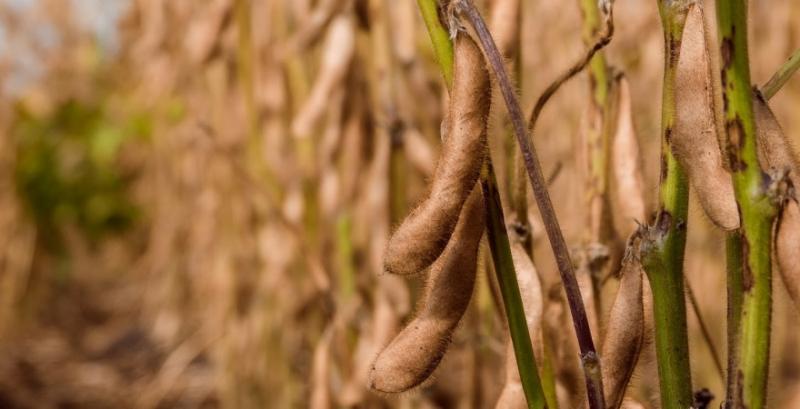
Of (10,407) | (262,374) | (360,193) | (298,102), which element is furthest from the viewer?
(10,407)

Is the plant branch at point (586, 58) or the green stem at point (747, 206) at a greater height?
the plant branch at point (586, 58)

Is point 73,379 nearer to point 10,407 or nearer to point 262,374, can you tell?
point 10,407

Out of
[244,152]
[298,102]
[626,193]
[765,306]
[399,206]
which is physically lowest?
[765,306]

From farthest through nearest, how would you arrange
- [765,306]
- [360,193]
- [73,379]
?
[73,379]
[360,193]
[765,306]

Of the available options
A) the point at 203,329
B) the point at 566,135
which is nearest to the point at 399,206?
the point at 566,135

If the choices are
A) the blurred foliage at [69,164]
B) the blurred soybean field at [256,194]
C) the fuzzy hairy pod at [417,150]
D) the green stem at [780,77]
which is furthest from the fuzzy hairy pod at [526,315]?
the blurred foliage at [69,164]

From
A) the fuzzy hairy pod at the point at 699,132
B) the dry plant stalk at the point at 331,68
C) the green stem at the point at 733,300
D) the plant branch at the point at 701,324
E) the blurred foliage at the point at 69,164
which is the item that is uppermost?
the blurred foliage at the point at 69,164

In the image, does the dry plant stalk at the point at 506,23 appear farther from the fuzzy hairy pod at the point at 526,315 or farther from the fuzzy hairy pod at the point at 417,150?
the fuzzy hairy pod at the point at 417,150

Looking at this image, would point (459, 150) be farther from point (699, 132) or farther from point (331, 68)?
point (331, 68)
